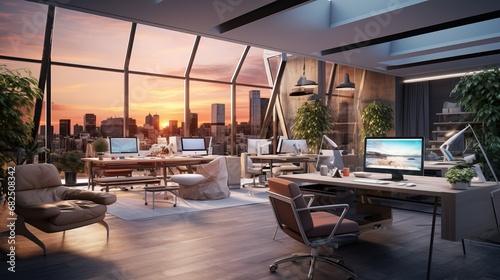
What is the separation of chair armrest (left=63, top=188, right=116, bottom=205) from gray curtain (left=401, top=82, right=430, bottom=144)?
32.0 ft

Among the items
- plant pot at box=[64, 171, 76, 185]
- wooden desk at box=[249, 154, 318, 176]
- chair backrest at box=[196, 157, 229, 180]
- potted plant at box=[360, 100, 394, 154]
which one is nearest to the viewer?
chair backrest at box=[196, 157, 229, 180]

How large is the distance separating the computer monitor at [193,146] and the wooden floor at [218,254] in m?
3.50

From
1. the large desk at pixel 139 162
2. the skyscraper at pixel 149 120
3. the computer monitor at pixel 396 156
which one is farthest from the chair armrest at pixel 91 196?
the skyscraper at pixel 149 120

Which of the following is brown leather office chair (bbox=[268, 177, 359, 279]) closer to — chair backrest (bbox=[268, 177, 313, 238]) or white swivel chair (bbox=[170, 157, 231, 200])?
chair backrest (bbox=[268, 177, 313, 238])

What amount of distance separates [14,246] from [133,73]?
19.2ft

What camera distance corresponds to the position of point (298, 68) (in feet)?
41.5

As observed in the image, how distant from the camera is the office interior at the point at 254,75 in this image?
3.62 meters

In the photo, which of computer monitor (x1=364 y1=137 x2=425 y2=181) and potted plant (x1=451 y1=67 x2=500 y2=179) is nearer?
computer monitor (x1=364 y1=137 x2=425 y2=181)

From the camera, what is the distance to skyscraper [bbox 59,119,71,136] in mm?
8438

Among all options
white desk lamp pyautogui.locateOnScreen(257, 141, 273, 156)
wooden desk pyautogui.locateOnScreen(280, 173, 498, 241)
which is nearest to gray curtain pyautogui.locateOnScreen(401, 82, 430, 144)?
white desk lamp pyautogui.locateOnScreen(257, 141, 273, 156)

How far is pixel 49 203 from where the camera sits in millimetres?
4227

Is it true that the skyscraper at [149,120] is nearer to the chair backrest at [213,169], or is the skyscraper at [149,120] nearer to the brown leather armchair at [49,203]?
the chair backrest at [213,169]

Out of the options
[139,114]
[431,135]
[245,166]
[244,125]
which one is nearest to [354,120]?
[431,135]

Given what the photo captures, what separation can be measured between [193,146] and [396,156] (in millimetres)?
5635
